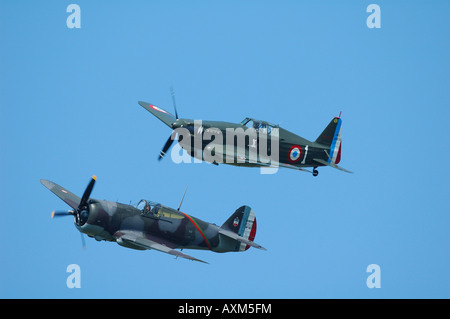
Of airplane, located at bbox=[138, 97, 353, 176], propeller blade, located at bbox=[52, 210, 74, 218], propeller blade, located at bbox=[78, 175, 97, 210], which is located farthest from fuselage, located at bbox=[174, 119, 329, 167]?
propeller blade, located at bbox=[52, 210, 74, 218]

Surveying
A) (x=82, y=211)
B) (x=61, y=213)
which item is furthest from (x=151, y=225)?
(x=61, y=213)

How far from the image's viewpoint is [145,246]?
108 feet

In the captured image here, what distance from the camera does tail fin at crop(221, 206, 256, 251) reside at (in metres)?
36.5

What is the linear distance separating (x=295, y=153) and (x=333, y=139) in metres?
2.09

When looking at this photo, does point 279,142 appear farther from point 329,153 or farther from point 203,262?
point 203,262

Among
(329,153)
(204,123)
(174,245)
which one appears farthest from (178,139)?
(329,153)

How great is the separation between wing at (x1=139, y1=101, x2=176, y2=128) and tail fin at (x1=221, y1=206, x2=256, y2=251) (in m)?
4.23

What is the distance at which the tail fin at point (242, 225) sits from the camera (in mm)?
36531

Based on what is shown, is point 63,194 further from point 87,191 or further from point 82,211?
point 87,191

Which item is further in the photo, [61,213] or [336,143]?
[336,143]

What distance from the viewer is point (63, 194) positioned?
3631 cm

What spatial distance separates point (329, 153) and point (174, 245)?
286 inches

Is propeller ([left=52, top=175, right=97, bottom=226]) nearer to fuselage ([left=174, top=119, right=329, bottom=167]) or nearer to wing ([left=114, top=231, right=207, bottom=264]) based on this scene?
wing ([left=114, top=231, right=207, bottom=264])

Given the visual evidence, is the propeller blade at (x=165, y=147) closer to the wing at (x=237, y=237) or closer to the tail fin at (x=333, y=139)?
the wing at (x=237, y=237)
